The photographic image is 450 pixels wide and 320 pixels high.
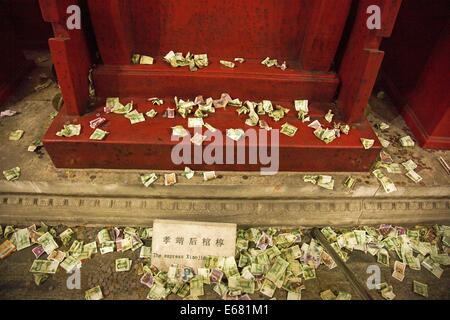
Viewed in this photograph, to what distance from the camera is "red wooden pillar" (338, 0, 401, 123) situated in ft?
7.25

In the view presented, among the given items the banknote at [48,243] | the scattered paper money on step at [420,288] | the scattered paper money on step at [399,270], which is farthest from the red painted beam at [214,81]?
the scattered paper money on step at [420,288]

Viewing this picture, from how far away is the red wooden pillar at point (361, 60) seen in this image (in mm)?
2211

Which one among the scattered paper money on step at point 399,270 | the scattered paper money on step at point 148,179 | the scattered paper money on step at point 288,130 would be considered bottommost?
the scattered paper money on step at point 399,270

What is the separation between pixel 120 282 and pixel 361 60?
97.7 inches

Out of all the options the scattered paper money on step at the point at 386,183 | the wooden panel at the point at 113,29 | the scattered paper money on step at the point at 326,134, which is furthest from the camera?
the scattered paper money on step at the point at 386,183

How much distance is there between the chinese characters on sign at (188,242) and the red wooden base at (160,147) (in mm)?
470

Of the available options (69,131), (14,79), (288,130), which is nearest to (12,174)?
(69,131)

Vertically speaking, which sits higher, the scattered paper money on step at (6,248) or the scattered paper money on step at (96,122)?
the scattered paper money on step at (96,122)

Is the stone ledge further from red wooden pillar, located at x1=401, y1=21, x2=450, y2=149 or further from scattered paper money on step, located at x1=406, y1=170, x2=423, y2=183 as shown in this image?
red wooden pillar, located at x1=401, y1=21, x2=450, y2=149

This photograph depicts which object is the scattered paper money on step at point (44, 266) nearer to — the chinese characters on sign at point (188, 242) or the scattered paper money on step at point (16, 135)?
the chinese characters on sign at point (188, 242)

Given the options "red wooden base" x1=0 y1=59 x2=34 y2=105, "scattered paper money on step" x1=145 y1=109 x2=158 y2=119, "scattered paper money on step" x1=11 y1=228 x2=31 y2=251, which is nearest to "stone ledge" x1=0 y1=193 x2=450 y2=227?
"scattered paper money on step" x1=11 y1=228 x2=31 y2=251

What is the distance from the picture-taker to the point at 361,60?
2445mm

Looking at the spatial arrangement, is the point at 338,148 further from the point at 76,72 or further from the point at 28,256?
the point at 28,256
